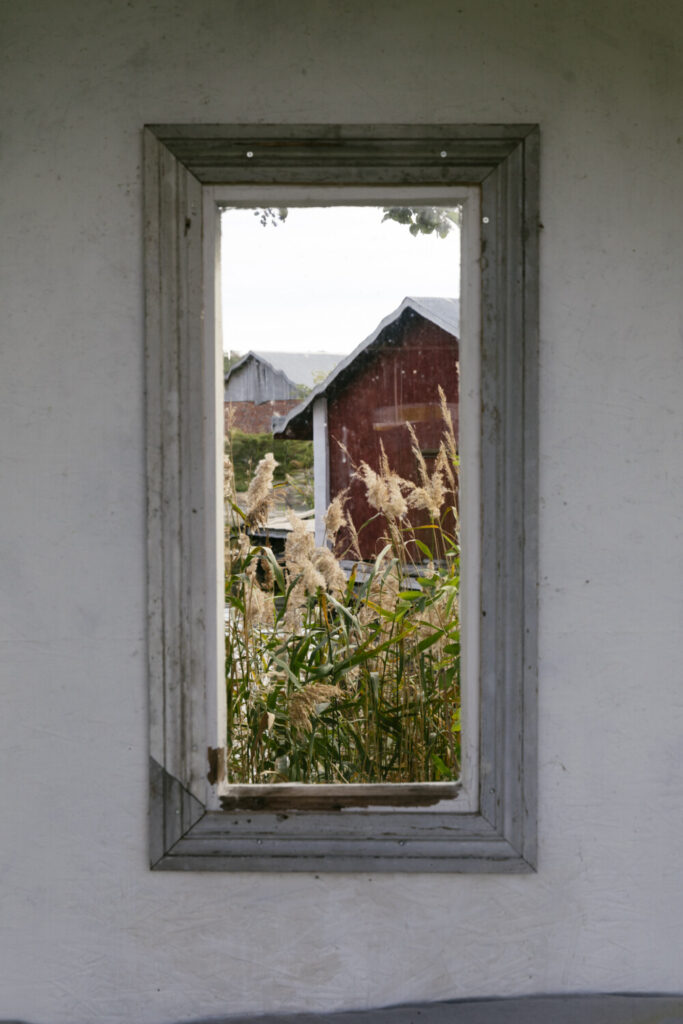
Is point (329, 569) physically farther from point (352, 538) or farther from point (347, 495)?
point (347, 495)

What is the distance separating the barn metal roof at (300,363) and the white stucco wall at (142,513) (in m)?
0.34

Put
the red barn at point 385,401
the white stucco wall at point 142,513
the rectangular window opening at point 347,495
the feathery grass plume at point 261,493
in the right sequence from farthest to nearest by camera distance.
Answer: the feathery grass plume at point 261,493 → the red barn at point 385,401 → the rectangular window opening at point 347,495 → the white stucco wall at point 142,513

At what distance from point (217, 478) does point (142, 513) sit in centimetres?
18

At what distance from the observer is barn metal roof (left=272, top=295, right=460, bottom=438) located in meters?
1.91

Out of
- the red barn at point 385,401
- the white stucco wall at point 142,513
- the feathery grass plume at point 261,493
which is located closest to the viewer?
the white stucco wall at point 142,513

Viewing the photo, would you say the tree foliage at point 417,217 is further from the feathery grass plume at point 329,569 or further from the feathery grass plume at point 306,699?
the feathery grass plume at point 306,699

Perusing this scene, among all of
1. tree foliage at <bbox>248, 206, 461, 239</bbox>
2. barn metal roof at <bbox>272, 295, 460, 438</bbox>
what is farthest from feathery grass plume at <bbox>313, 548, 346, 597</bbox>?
tree foliage at <bbox>248, 206, 461, 239</bbox>

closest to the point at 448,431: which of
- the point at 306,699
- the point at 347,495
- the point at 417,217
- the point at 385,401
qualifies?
the point at 385,401

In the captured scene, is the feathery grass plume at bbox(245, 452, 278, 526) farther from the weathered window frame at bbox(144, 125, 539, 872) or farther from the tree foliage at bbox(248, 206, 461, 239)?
the tree foliage at bbox(248, 206, 461, 239)

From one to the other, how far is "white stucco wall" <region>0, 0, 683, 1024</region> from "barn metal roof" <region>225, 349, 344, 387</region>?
0.34 meters

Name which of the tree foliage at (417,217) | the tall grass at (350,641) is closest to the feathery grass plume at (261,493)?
the tall grass at (350,641)

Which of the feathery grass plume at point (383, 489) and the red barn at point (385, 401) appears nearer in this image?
the red barn at point (385, 401)

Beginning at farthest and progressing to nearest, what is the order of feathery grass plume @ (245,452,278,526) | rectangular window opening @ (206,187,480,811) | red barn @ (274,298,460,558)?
1. feathery grass plume @ (245,452,278,526)
2. red barn @ (274,298,460,558)
3. rectangular window opening @ (206,187,480,811)

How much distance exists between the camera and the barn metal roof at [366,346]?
75.2 inches
